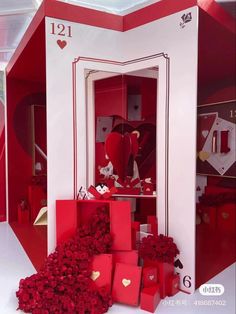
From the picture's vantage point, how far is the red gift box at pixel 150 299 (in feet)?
5.00

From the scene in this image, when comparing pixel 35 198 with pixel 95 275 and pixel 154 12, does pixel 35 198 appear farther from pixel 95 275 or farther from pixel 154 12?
pixel 154 12

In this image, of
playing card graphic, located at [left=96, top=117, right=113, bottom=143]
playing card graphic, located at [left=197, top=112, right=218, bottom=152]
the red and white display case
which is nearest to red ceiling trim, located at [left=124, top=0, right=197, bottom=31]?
the red and white display case

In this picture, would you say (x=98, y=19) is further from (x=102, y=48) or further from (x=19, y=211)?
(x=19, y=211)

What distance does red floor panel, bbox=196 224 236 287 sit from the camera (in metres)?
2.00

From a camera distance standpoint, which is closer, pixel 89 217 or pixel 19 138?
pixel 89 217

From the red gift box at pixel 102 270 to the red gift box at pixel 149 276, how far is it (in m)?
0.19

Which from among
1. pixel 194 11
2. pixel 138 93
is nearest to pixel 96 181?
pixel 138 93

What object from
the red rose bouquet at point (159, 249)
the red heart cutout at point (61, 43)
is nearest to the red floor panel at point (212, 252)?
the red rose bouquet at point (159, 249)

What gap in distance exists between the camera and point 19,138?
11.5 feet

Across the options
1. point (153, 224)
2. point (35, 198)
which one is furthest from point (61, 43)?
point (35, 198)

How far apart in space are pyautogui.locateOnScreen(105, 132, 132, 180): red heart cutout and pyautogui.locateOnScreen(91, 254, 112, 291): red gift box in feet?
1.90

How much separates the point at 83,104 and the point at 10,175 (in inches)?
74.9

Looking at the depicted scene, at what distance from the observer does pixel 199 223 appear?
9.87ft

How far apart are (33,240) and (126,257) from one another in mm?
1291
